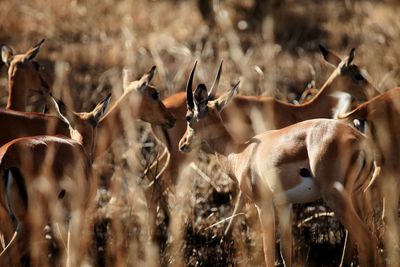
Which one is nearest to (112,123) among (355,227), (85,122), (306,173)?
(85,122)

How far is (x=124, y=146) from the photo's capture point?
1033 centimetres

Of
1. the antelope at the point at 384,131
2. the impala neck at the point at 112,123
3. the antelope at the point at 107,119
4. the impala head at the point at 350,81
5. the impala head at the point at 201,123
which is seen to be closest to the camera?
the antelope at the point at 384,131

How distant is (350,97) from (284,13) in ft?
22.1

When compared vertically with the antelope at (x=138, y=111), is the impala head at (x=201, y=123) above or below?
above

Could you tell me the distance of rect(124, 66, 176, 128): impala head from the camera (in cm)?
873

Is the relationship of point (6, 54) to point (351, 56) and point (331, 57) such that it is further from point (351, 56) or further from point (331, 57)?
point (351, 56)

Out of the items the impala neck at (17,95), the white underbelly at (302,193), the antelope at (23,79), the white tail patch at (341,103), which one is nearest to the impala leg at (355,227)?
the white underbelly at (302,193)

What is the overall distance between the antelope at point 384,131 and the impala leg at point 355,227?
2.62ft

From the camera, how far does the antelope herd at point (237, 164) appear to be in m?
6.32

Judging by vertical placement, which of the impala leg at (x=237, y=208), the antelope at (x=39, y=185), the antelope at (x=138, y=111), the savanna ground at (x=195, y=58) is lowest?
the savanna ground at (x=195, y=58)

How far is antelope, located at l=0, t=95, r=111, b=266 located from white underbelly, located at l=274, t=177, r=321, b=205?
1.30 m

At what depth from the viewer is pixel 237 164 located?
7.41 metres

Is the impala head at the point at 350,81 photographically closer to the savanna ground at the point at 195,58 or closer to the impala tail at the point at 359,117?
the savanna ground at the point at 195,58

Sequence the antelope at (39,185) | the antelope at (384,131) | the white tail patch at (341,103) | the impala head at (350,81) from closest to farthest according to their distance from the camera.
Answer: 1. the antelope at (39,185)
2. the antelope at (384,131)
3. the white tail patch at (341,103)
4. the impala head at (350,81)
